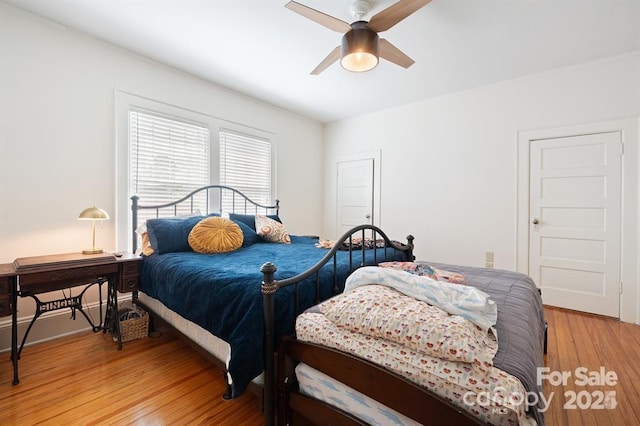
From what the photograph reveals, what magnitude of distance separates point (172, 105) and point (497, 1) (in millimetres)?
3111

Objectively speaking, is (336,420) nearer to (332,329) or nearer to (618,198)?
(332,329)

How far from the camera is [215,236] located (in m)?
2.51

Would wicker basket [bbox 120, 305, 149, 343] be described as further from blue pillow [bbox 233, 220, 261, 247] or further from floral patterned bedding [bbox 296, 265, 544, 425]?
floral patterned bedding [bbox 296, 265, 544, 425]

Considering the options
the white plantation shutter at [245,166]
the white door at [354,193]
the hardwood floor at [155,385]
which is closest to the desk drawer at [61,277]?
the hardwood floor at [155,385]

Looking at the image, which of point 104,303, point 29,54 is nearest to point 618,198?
point 104,303

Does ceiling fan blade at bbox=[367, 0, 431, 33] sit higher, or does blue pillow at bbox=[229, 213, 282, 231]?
ceiling fan blade at bbox=[367, 0, 431, 33]

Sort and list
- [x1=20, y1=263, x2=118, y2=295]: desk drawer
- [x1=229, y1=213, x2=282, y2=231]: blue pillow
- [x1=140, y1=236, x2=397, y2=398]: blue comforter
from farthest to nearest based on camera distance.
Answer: [x1=229, y1=213, x2=282, y2=231]: blue pillow → [x1=20, y1=263, x2=118, y2=295]: desk drawer → [x1=140, y1=236, x2=397, y2=398]: blue comforter

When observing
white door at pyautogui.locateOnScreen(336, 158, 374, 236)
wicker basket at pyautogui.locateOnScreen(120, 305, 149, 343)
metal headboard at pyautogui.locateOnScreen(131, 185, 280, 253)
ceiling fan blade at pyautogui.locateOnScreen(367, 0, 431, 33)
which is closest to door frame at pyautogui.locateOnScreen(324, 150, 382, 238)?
white door at pyautogui.locateOnScreen(336, 158, 374, 236)

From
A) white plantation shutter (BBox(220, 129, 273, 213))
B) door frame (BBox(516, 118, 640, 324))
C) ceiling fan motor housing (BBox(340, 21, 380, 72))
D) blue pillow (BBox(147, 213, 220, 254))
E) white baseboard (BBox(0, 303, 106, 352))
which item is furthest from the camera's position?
white plantation shutter (BBox(220, 129, 273, 213))

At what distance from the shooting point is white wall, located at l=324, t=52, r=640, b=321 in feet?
9.44

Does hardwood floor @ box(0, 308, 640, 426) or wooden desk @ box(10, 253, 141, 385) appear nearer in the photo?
hardwood floor @ box(0, 308, 640, 426)

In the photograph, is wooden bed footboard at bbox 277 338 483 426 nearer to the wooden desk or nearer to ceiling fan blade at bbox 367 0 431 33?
the wooden desk

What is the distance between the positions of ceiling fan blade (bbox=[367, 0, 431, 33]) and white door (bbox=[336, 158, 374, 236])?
2.62m

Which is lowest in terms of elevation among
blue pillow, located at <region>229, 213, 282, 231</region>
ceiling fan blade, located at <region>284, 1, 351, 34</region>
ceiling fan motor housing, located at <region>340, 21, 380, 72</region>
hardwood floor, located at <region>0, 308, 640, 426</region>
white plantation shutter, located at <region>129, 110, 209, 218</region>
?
hardwood floor, located at <region>0, 308, 640, 426</region>
